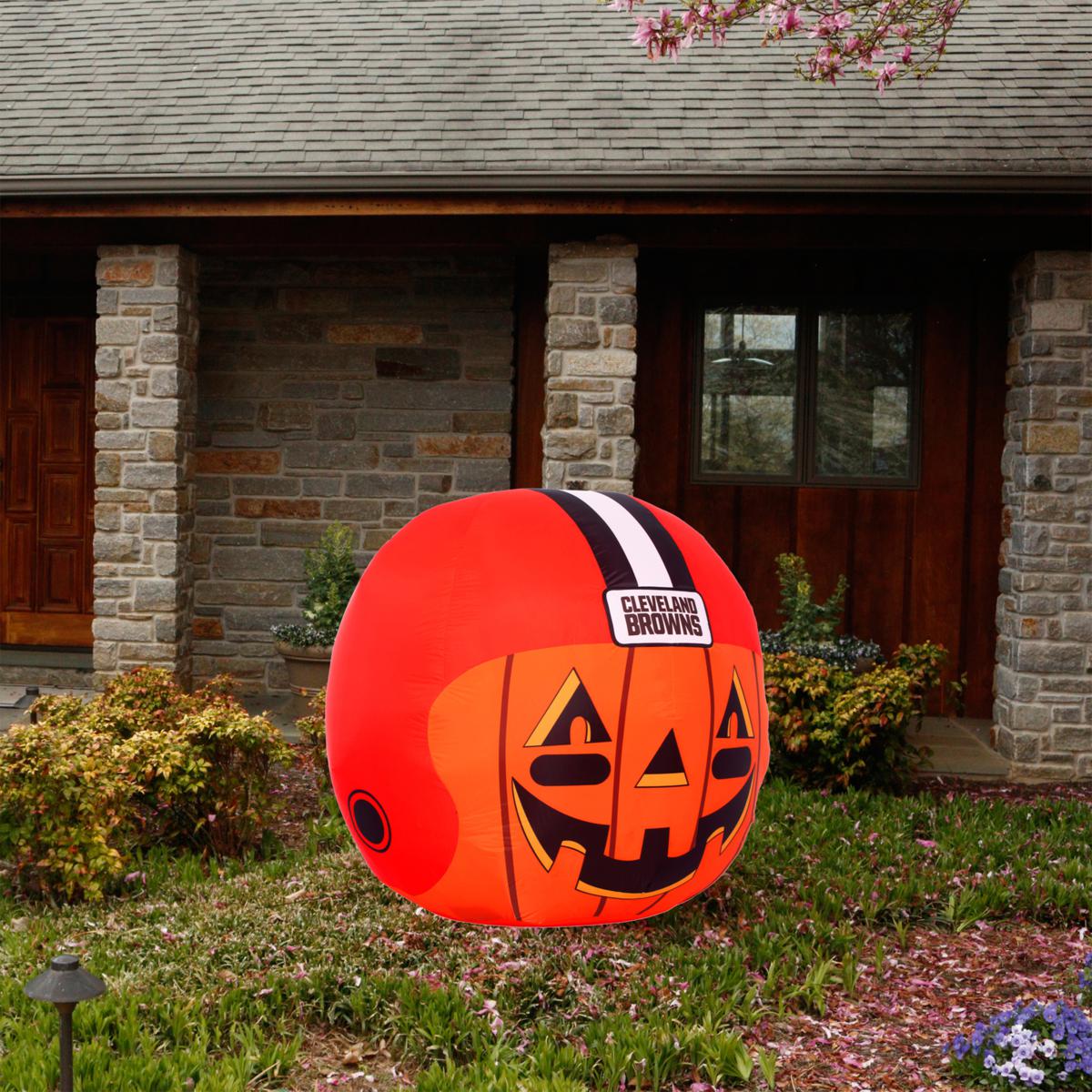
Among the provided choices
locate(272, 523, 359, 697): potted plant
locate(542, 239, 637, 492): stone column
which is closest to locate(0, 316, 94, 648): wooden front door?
locate(272, 523, 359, 697): potted plant

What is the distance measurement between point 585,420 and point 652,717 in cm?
444

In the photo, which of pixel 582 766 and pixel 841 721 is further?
pixel 841 721

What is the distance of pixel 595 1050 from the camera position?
3.33 m

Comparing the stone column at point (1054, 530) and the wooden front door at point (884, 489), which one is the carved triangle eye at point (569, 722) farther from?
the wooden front door at point (884, 489)

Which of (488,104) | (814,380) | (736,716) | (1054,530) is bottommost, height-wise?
(736,716)

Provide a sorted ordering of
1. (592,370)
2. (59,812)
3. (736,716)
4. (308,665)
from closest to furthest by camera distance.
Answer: (736,716) → (59,812) → (592,370) → (308,665)

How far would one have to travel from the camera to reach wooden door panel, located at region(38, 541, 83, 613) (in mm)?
8438

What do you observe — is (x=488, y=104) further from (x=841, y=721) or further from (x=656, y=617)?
(x=656, y=617)

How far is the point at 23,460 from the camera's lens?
845 centimetres

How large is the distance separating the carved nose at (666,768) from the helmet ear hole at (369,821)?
1.74ft

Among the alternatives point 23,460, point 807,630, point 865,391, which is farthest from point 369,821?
point 23,460

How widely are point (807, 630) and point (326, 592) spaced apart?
288 centimetres

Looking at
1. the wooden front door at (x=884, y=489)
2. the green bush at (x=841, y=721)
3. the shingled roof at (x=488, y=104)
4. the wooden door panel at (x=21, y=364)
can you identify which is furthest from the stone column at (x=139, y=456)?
the green bush at (x=841, y=721)

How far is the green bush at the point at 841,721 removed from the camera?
19.2ft
